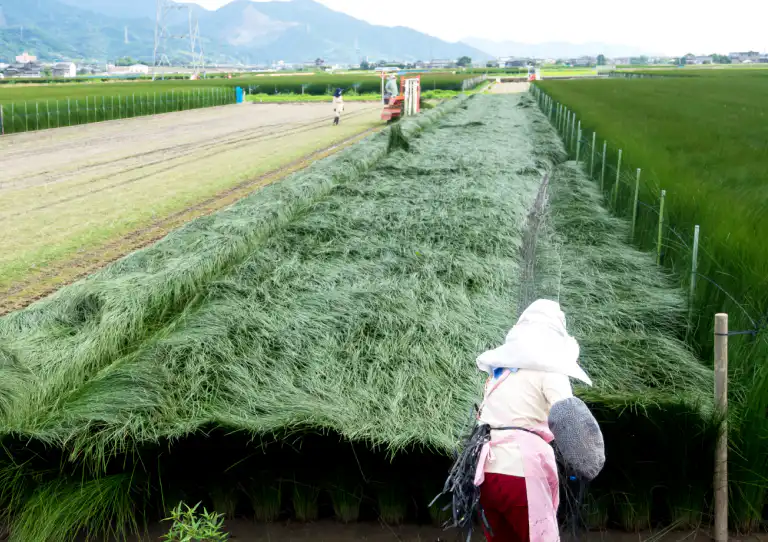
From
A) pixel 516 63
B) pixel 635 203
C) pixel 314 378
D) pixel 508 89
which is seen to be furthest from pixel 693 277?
pixel 516 63

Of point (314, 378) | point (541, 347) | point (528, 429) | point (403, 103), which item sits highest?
point (403, 103)

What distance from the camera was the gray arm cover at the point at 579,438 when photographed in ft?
8.73

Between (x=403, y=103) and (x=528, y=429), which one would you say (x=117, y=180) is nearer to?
(x=403, y=103)

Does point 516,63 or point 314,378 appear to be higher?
point 516,63

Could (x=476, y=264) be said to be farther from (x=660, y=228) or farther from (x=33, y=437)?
(x=33, y=437)

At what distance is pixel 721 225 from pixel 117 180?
467 inches

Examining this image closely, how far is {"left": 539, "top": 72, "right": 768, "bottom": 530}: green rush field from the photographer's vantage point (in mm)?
3982

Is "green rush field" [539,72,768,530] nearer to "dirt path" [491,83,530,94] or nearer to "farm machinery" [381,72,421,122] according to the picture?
"farm machinery" [381,72,421,122]

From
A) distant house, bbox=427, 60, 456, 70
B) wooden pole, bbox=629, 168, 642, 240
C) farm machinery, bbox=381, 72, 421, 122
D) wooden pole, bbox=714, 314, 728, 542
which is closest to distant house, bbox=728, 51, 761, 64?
distant house, bbox=427, 60, 456, 70

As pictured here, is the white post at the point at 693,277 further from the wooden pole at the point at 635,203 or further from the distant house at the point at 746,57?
the distant house at the point at 746,57

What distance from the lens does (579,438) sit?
2660mm

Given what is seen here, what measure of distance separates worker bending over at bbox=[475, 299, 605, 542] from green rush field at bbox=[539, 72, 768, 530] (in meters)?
1.59

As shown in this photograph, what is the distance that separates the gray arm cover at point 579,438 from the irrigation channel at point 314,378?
4.23 ft

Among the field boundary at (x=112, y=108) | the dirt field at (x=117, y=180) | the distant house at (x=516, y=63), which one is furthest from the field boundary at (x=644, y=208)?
the distant house at (x=516, y=63)
